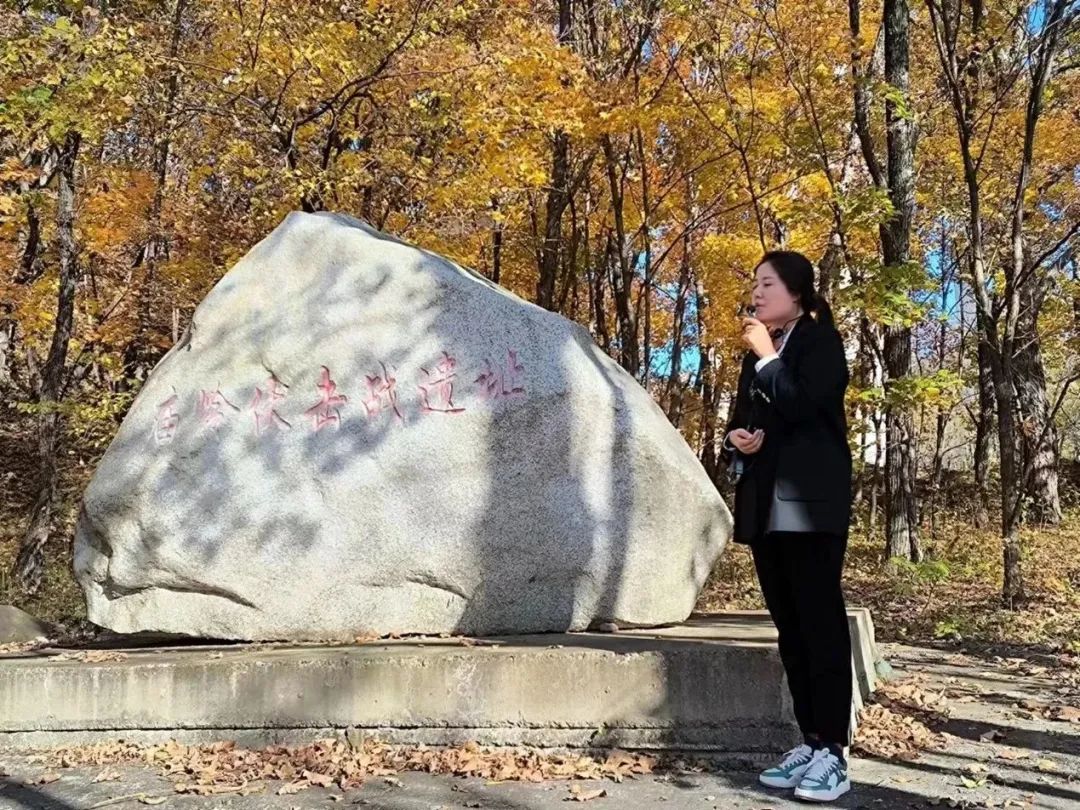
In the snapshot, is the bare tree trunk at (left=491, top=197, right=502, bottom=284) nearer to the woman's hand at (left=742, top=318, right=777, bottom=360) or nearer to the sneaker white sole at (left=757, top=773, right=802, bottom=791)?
the woman's hand at (left=742, top=318, right=777, bottom=360)

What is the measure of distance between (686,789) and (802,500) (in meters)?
1.22

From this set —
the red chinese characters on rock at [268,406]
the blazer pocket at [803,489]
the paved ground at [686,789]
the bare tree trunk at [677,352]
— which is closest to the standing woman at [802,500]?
the blazer pocket at [803,489]

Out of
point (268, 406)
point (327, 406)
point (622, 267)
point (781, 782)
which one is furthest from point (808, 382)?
point (622, 267)

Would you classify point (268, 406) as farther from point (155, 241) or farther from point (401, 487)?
point (155, 241)

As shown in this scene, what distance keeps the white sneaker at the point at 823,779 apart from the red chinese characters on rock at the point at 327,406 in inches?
108

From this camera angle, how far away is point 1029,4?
7328mm

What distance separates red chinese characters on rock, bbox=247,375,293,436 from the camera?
15.2 ft

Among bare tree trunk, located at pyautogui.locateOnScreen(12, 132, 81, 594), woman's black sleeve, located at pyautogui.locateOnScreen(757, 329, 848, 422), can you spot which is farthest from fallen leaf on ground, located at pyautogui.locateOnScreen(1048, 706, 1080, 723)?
bare tree trunk, located at pyautogui.locateOnScreen(12, 132, 81, 594)

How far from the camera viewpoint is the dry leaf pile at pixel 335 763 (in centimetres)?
348

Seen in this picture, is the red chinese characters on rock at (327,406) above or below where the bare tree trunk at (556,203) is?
below

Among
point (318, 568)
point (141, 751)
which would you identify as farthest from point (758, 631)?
point (141, 751)

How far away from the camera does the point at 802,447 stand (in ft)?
9.98

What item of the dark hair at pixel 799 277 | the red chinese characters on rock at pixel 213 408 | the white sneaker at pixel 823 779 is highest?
the dark hair at pixel 799 277

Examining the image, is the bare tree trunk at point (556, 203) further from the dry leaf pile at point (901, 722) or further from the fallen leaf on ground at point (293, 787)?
the fallen leaf on ground at point (293, 787)
